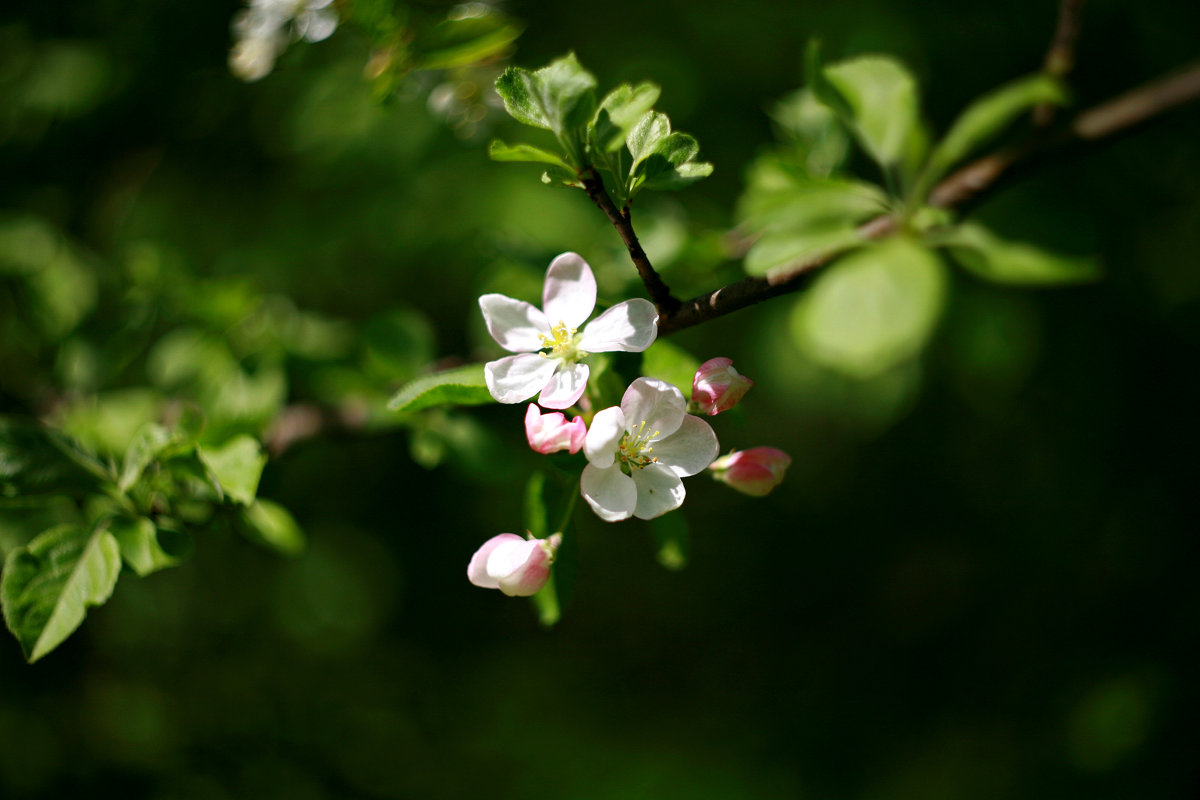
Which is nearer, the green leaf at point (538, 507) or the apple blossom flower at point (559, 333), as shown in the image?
the apple blossom flower at point (559, 333)

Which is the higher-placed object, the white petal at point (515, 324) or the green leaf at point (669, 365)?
the white petal at point (515, 324)

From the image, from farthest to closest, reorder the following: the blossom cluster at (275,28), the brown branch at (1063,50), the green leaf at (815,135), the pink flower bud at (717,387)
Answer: the green leaf at (815,135) < the blossom cluster at (275,28) < the brown branch at (1063,50) < the pink flower bud at (717,387)

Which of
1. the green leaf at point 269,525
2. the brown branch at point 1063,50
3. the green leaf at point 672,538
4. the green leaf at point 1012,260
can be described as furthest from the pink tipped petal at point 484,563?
the brown branch at point 1063,50

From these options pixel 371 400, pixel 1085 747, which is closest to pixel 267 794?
pixel 371 400

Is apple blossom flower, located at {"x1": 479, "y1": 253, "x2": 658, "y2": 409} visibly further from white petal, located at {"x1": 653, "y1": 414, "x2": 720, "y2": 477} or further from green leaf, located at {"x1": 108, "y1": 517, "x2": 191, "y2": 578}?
green leaf, located at {"x1": 108, "y1": 517, "x2": 191, "y2": 578}

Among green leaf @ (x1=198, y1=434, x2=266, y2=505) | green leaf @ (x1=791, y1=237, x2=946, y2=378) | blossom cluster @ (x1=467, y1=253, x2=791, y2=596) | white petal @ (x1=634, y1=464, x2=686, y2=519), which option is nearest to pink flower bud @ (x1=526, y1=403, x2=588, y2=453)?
blossom cluster @ (x1=467, y1=253, x2=791, y2=596)

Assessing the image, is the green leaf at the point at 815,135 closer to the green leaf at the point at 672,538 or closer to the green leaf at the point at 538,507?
the green leaf at the point at 672,538

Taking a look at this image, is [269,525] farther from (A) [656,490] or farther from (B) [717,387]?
(B) [717,387]
